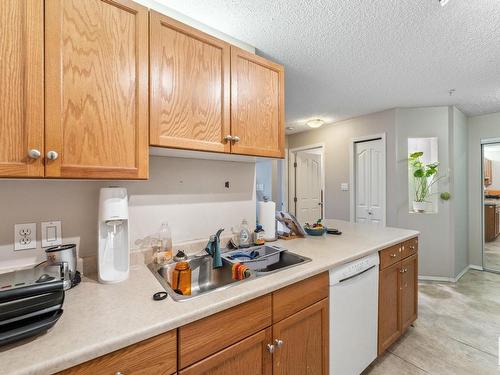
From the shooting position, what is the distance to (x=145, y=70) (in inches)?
42.2

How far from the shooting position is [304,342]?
1.19m

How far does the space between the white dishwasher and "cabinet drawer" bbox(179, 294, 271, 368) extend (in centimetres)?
51

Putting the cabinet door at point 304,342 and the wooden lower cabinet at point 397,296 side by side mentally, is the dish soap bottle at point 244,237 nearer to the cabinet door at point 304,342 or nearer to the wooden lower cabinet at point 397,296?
the cabinet door at point 304,342

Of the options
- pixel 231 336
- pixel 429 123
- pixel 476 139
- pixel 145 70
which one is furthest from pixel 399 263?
pixel 476 139

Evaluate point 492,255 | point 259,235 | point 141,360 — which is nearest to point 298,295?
point 259,235

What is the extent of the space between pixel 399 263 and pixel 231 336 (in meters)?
1.51

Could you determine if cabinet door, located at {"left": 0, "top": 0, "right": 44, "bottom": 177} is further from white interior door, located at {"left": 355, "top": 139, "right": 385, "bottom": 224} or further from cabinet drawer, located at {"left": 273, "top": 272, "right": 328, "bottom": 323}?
white interior door, located at {"left": 355, "top": 139, "right": 385, "bottom": 224}

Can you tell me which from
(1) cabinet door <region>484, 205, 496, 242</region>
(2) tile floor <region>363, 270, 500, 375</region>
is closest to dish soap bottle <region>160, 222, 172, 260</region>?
(2) tile floor <region>363, 270, 500, 375</region>

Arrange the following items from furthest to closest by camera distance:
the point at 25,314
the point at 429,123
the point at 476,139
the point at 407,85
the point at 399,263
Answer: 1. the point at 476,139
2. the point at 429,123
3. the point at 407,85
4. the point at 399,263
5. the point at 25,314

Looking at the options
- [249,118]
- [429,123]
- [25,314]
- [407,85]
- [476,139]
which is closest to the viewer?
[25,314]

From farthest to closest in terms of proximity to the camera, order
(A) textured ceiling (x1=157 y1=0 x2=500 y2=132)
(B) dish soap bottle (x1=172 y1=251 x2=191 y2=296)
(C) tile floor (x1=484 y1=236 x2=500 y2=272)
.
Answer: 1. (C) tile floor (x1=484 y1=236 x2=500 y2=272)
2. (A) textured ceiling (x1=157 y1=0 x2=500 y2=132)
3. (B) dish soap bottle (x1=172 y1=251 x2=191 y2=296)

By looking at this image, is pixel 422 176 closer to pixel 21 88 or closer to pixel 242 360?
pixel 242 360

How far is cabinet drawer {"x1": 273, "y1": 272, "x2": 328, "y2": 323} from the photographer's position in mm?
1079

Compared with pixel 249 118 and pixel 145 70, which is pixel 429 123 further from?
pixel 145 70
